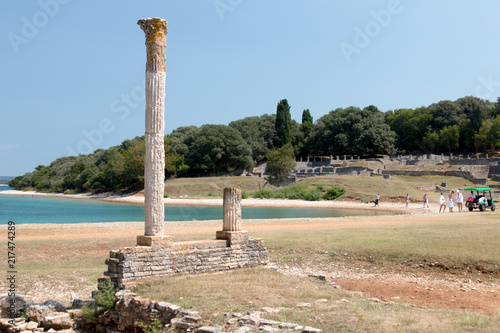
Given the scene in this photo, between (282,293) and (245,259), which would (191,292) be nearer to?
(282,293)

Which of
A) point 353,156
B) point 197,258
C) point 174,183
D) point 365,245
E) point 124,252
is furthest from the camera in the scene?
point 353,156

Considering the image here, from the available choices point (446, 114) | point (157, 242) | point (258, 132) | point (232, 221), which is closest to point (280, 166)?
point (258, 132)

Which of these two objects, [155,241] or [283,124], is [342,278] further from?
[283,124]

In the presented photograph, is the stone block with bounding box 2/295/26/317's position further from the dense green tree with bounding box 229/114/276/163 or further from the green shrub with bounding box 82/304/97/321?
the dense green tree with bounding box 229/114/276/163

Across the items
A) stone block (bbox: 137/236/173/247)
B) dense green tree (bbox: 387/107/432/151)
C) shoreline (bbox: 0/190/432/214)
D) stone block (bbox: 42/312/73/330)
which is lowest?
stone block (bbox: 42/312/73/330)

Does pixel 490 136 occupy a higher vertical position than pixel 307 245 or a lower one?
higher

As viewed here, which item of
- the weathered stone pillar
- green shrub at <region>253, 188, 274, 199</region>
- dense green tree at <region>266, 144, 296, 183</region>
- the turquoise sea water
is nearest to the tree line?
dense green tree at <region>266, 144, 296, 183</region>

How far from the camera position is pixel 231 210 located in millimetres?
14750

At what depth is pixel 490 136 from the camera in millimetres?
77625

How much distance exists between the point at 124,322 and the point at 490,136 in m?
80.7

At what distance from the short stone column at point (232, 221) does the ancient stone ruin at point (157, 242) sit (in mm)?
34

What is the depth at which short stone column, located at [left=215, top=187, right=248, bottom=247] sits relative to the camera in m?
14.3

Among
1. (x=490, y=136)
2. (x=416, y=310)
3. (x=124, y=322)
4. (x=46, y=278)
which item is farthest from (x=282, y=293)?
(x=490, y=136)

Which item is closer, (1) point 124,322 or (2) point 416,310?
(2) point 416,310
